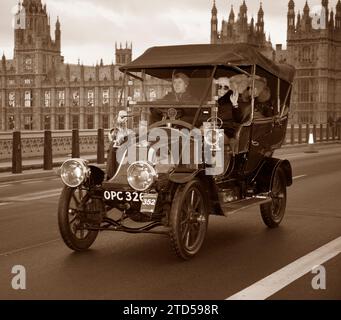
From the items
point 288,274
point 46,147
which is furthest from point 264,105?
point 46,147

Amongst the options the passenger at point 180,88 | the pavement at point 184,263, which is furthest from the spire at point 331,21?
the passenger at point 180,88

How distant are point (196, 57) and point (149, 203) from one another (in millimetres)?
2247

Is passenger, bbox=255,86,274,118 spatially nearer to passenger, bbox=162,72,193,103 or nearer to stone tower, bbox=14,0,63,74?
passenger, bbox=162,72,193,103

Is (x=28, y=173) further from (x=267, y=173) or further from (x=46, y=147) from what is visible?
(x=267, y=173)

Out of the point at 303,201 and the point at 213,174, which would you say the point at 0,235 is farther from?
the point at 303,201

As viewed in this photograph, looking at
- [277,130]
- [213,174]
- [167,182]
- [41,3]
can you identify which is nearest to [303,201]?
[277,130]

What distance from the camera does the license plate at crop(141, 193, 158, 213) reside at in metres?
6.37

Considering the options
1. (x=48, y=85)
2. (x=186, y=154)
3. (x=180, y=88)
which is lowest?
(x=186, y=154)

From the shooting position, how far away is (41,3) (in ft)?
493

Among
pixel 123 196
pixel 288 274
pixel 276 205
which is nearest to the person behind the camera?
pixel 288 274

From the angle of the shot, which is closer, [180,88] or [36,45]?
[180,88]

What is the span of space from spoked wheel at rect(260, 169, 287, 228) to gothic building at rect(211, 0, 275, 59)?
96.9 m

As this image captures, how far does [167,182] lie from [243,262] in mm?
1089

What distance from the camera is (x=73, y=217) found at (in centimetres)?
702
